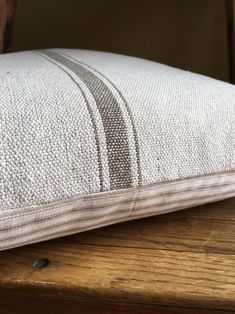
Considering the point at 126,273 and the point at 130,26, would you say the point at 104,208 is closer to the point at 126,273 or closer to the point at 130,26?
the point at 126,273

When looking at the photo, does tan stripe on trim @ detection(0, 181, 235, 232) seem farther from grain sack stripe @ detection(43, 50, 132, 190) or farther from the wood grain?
the wood grain

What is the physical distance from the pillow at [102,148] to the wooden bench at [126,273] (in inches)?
0.7

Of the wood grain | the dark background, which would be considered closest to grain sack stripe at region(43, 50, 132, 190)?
the wood grain

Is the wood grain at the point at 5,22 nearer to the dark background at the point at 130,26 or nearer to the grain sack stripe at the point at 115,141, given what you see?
the dark background at the point at 130,26

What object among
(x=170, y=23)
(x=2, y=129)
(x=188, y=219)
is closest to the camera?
(x=2, y=129)

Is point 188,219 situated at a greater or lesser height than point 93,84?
lesser

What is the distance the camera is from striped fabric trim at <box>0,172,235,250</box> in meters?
0.32

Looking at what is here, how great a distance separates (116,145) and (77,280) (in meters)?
0.10

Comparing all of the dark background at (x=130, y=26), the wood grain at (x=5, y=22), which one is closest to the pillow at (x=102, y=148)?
the wood grain at (x=5, y=22)

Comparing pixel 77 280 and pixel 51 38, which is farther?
pixel 51 38

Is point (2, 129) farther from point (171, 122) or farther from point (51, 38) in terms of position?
point (51, 38)

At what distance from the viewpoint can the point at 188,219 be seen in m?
0.42

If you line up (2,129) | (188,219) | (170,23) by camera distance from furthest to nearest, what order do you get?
(170,23) < (188,219) < (2,129)

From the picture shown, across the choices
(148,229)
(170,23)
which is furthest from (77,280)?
(170,23)
